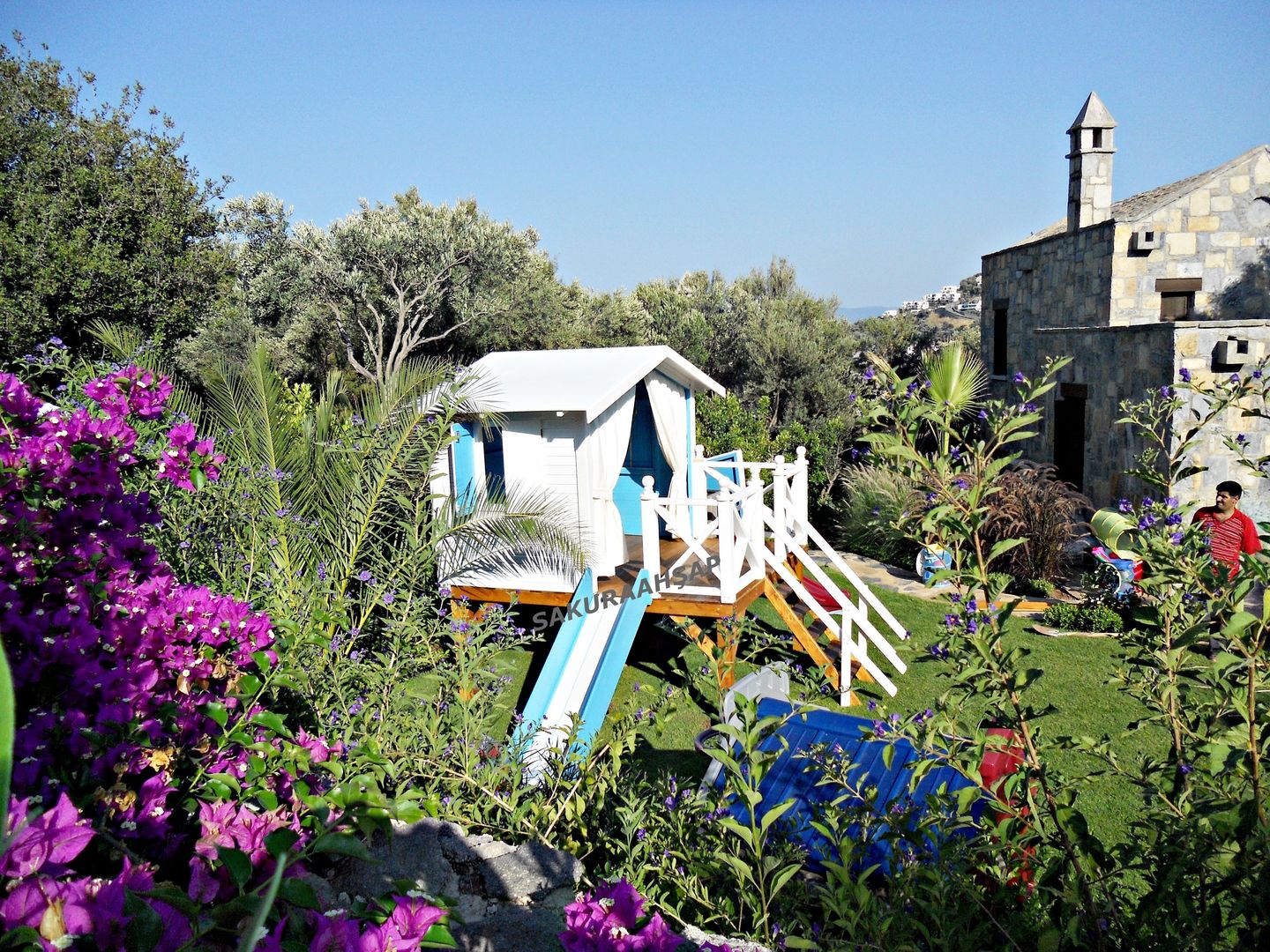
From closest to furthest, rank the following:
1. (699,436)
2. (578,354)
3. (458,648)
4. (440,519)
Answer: (458,648) → (440,519) → (578,354) → (699,436)

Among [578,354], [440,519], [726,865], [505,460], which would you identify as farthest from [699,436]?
[726,865]

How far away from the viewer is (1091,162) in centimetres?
1317

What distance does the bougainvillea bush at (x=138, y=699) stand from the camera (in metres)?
1.63

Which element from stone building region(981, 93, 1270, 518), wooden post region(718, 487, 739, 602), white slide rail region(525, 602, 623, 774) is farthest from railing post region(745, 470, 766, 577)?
stone building region(981, 93, 1270, 518)

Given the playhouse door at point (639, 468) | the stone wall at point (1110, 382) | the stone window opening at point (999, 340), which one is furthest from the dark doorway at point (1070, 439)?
the playhouse door at point (639, 468)

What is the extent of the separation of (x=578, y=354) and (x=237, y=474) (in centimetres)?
488

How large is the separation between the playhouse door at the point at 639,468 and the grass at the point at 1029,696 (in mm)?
1411

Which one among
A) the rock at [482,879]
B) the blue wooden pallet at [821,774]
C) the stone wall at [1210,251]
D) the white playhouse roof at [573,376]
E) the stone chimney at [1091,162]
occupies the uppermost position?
the stone chimney at [1091,162]

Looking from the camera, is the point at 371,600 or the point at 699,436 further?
the point at 699,436

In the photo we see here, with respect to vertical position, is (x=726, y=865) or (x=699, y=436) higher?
(x=699, y=436)

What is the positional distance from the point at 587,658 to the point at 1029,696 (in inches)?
128

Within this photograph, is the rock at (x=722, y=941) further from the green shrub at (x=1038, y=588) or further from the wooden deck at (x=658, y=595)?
the green shrub at (x=1038, y=588)

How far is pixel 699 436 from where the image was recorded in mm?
14195

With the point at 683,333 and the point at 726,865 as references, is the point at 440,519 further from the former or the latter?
the point at 683,333
